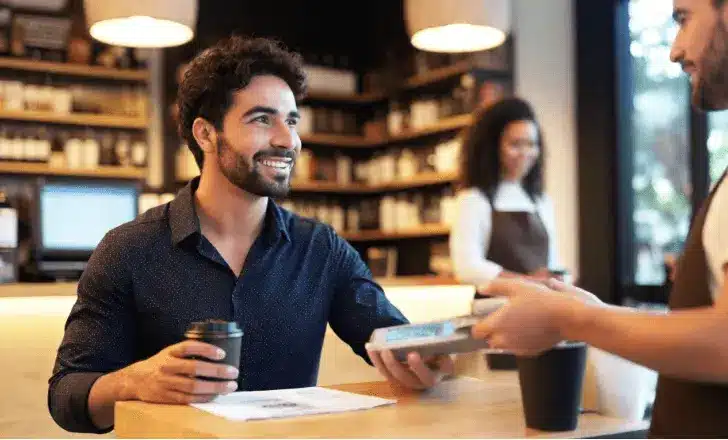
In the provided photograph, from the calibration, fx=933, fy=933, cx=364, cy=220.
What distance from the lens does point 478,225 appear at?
340cm

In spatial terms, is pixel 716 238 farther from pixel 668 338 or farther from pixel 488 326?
pixel 488 326

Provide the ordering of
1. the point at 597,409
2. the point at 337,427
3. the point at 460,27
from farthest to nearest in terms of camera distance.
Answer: the point at 460,27 < the point at 597,409 < the point at 337,427

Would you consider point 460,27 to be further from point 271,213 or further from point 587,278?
point 587,278

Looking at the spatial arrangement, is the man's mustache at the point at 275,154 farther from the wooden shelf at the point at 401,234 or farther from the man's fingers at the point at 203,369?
the wooden shelf at the point at 401,234

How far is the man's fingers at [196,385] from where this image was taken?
1.32 m

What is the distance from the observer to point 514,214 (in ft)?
11.5

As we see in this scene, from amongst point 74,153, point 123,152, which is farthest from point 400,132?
point 74,153

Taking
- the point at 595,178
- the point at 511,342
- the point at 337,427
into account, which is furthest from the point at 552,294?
the point at 595,178

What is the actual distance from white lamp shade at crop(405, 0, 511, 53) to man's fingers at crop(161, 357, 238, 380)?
261 cm

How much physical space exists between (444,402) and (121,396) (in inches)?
19.9

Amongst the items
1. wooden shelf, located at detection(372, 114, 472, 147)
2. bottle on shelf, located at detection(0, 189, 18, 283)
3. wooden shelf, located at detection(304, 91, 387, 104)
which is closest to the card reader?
bottle on shelf, located at detection(0, 189, 18, 283)

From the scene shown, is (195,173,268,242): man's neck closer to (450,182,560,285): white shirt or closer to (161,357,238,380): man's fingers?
(161,357,238,380): man's fingers

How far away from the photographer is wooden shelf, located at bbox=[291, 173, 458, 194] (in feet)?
20.8

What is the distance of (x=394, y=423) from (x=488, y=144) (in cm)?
236
